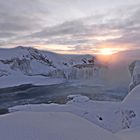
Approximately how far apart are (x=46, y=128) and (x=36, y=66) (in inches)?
2383

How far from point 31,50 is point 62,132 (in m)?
69.8

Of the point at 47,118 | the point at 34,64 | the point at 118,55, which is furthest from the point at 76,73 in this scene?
the point at 47,118

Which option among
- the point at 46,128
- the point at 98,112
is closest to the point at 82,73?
the point at 98,112

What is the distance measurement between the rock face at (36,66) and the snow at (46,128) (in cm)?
5052

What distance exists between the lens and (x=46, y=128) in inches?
136

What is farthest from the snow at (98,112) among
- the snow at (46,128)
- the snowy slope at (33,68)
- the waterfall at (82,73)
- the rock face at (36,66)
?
the waterfall at (82,73)

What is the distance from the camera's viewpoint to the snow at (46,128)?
320 centimetres

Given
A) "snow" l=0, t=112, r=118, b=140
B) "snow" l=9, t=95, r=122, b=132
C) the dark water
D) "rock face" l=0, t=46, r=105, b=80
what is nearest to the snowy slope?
"rock face" l=0, t=46, r=105, b=80

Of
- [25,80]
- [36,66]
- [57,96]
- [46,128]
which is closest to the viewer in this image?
[46,128]

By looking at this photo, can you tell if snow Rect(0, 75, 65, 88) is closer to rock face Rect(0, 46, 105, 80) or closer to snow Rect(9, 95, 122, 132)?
rock face Rect(0, 46, 105, 80)

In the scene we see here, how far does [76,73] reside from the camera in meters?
59.2

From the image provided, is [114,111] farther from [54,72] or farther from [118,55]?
[54,72]

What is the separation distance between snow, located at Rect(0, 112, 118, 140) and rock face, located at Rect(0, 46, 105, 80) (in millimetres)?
50520

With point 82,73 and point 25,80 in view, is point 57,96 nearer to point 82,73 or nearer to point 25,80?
point 25,80
